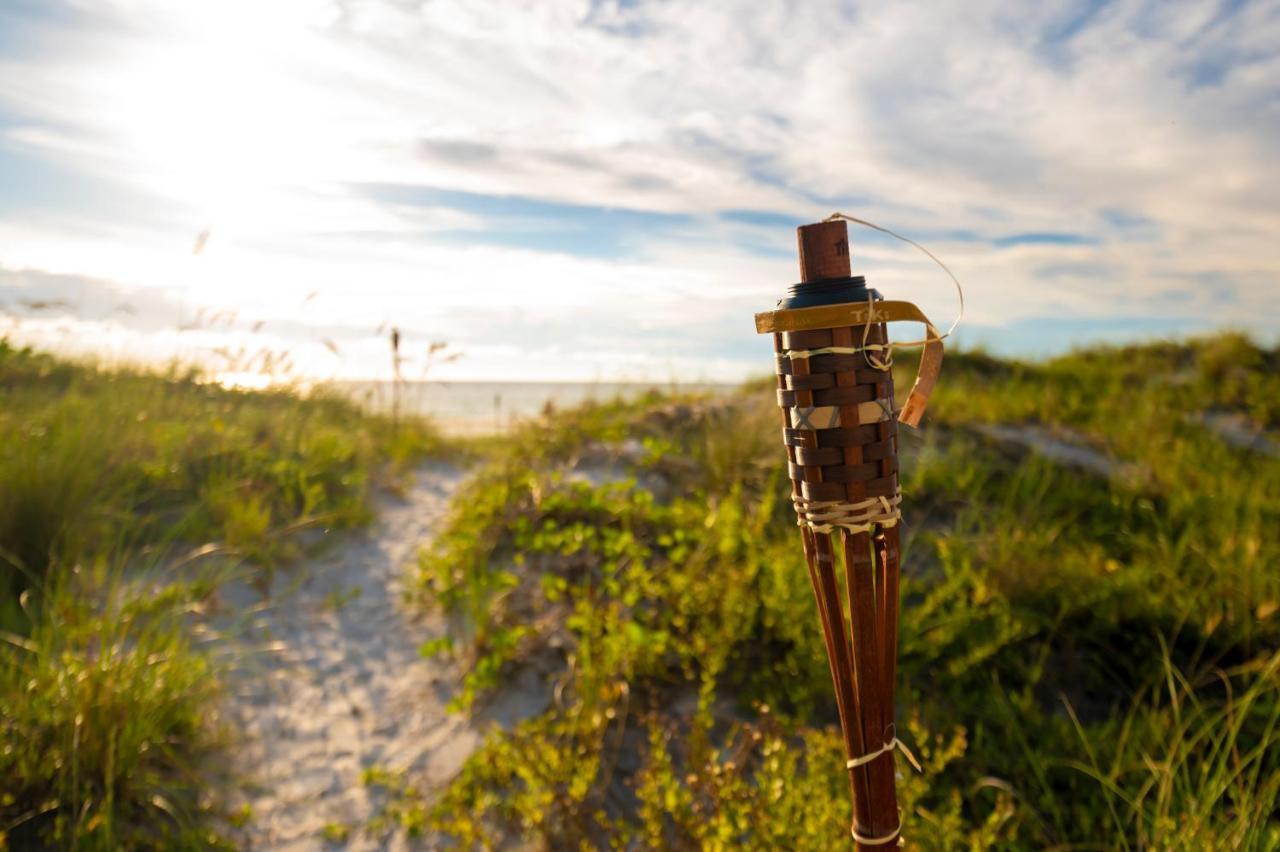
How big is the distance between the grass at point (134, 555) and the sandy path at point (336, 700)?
159 mm

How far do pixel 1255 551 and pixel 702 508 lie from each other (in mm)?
2631

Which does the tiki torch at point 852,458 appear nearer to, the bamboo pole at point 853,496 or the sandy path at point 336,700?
the bamboo pole at point 853,496

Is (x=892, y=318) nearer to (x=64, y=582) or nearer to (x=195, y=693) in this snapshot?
(x=195, y=693)

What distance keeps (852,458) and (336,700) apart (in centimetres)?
333

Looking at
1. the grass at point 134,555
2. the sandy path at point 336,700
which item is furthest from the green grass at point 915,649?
the grass at point 134,555

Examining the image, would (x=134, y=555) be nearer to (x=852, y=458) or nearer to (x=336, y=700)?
(x=336, y=700)

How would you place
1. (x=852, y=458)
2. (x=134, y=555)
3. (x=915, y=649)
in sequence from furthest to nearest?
(x=134, y=555) < (x=915, y=649) < (x=852, y=458)

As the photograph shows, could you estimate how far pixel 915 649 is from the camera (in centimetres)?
382

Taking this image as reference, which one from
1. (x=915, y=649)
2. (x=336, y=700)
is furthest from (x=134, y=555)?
(x=915, y=649)

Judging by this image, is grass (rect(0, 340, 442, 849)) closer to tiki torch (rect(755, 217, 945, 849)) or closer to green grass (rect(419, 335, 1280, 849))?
green grass (rect(419, 335, 1280, 849))

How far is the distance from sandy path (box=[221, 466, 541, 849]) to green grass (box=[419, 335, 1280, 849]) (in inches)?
8.6

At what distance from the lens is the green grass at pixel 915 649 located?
2.84 metres

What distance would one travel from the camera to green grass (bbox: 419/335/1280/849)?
2.84 meters

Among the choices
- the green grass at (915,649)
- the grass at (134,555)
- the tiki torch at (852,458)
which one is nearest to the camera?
the tiki torch at (852,458)
